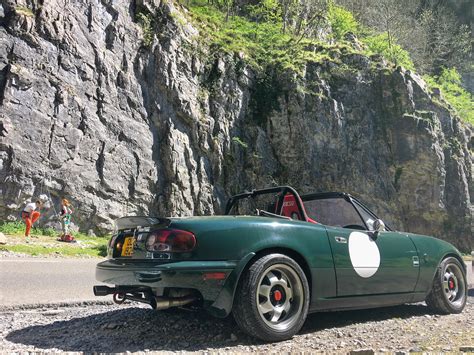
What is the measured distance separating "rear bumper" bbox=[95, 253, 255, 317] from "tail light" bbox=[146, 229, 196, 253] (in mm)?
125

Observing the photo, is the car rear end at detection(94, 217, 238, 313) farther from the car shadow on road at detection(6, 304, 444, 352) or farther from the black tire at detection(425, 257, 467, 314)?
the black tire at detection(425, 257, 467, 314)

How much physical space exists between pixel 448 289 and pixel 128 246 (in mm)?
3970

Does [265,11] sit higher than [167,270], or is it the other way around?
[265,11]

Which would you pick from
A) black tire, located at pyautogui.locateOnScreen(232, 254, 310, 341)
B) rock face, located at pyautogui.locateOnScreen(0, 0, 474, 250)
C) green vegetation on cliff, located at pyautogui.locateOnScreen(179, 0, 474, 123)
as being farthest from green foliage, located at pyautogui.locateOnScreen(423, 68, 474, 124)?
black tire, located at pyautogui.locateOnScreen(232, 254, 310, 341)

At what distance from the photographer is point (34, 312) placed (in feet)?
16.1

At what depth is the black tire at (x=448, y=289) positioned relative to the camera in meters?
4.99

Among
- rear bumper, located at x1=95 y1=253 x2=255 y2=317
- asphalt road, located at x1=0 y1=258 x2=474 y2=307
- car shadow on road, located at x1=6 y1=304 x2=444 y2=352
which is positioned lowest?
asphalt road, located at x1=0 y1=258 x2=474 y2=307

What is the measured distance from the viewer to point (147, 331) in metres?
3.64

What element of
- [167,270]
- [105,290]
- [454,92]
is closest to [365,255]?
[167,270]

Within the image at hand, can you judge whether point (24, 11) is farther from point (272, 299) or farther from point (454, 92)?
point (454, 92)

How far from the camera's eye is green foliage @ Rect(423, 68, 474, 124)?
33.5 meters

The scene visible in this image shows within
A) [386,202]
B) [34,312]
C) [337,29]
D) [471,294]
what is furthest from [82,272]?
[337,29]

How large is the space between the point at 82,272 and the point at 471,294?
7320 mm

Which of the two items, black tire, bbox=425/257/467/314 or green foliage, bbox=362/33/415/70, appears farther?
green foliage, bbox=362/33/415/70
